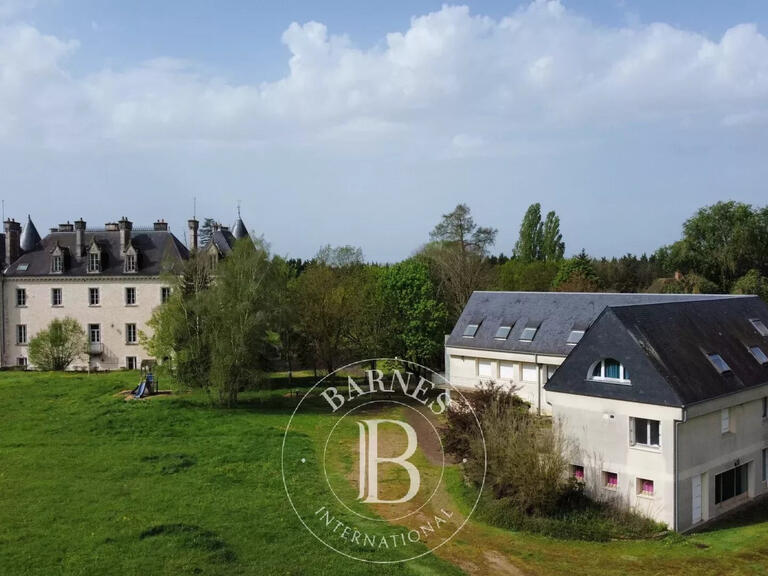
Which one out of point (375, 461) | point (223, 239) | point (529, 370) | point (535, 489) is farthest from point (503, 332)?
point (223, 239)

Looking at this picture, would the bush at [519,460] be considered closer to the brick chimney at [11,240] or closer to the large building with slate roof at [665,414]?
the large building with slate roof at [665,414]

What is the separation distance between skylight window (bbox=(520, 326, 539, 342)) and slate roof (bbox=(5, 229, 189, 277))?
27.4m

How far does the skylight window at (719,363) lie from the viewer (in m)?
22.5

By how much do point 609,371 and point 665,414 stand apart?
2377mm

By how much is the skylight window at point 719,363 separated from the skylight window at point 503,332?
12.1 m

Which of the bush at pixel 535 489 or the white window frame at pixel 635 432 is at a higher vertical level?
the white window frame at pixel 635 432

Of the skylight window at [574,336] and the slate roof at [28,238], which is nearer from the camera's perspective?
the skylight window at [574,336]

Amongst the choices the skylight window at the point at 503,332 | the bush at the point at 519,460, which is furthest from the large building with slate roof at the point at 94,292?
the bush at the point at 519,460

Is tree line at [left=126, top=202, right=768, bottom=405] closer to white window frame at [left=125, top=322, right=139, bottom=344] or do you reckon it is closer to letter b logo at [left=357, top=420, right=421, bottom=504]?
white window frame at [left=125, top=322, right=139, bottom=344]

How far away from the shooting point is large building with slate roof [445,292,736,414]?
31.9 metres

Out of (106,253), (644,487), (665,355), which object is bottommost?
(644,487)

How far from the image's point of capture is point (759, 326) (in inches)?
1083

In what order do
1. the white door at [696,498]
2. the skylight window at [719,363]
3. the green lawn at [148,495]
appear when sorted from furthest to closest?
the skylight window at [719,363]
the white door at [696,498]
the green lawn at [148,495]

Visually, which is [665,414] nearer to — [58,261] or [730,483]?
[730,483]
